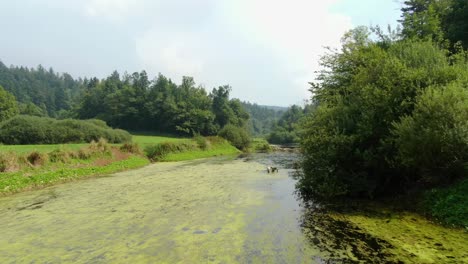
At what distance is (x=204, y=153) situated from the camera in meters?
56.8

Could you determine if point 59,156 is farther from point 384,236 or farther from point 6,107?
point 6,107

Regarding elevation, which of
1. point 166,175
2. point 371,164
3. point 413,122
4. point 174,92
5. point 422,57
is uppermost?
point 174,92

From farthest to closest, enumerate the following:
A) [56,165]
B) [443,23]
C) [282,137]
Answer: [282,137], [443,23], [56,165]

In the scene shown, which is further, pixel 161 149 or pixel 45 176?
pixel 161 149

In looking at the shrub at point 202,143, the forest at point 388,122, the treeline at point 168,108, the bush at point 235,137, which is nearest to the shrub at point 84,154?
the forest at point 388,122

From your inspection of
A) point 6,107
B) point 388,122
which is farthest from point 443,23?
point 6,107

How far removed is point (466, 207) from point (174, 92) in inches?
3780

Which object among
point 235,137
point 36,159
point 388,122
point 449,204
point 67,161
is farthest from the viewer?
point 235,137

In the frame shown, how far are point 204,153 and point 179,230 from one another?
44.2 m

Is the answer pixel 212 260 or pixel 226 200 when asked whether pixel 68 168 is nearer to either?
pixel 226 200

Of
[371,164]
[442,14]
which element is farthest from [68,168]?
[442,14]

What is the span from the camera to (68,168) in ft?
92.5

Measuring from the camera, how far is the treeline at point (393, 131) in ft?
44.1

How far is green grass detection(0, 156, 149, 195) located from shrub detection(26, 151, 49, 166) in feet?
2.73
